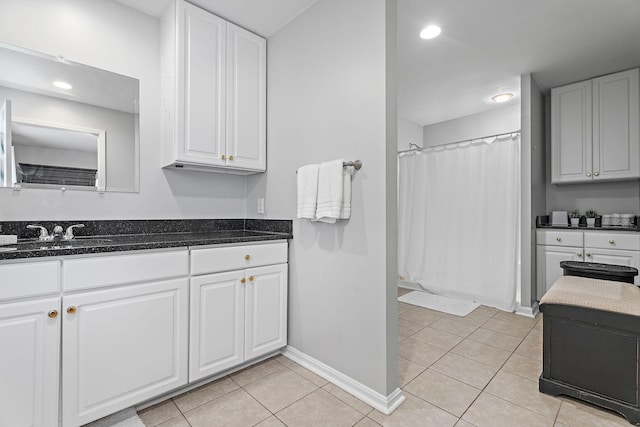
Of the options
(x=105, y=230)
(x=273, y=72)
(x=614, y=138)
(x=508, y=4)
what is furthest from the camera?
(x=614, y=138)

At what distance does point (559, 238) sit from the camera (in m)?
3.12

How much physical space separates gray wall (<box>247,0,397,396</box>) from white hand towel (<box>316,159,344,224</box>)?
0.30ft

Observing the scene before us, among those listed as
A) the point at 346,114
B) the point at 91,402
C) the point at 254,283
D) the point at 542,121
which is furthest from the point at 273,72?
the point at 542,121

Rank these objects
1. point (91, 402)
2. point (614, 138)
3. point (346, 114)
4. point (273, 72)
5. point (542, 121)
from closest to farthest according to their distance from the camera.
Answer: point (91, 402), point (346, 114), point (273, 72), point (614, 138), point (542, 121)

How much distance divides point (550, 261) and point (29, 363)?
4.10 metres

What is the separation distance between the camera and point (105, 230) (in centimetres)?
194

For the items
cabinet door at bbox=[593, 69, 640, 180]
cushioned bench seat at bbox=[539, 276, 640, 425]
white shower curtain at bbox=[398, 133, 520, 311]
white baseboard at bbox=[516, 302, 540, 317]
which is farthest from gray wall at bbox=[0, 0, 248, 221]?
cabinet door at bbox=[593, 69, 640, 180]

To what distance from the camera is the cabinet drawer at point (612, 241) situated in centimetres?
274

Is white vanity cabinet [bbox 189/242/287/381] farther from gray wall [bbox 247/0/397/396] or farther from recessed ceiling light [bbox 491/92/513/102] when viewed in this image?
recessed ceiling light [bbox 491/92/513/102]

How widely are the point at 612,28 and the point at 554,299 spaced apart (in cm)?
223

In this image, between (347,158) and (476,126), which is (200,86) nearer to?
(347,158)

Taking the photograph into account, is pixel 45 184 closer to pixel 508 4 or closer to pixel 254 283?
pixel 254 283

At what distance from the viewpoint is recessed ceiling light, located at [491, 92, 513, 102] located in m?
3.66

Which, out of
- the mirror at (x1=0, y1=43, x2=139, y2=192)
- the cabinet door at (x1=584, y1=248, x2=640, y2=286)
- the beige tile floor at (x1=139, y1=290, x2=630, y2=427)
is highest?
the mirror at (x1=0, y1=43, x2=139, y2=192)
